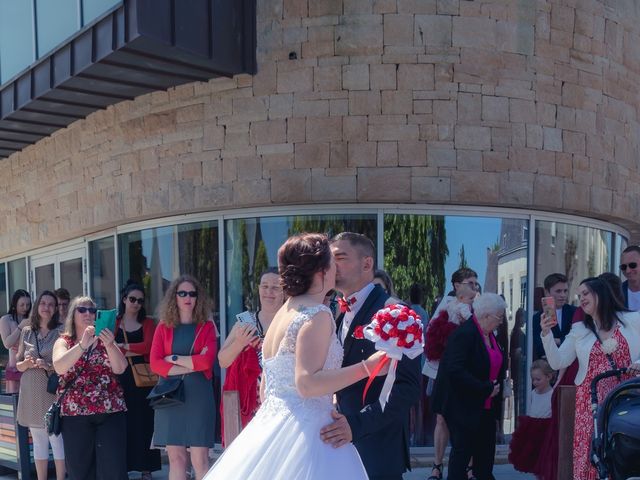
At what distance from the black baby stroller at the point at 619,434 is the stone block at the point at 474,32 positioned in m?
4.37

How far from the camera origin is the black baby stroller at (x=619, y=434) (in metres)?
4.35

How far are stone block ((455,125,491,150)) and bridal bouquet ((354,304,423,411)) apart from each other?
4.80 metres

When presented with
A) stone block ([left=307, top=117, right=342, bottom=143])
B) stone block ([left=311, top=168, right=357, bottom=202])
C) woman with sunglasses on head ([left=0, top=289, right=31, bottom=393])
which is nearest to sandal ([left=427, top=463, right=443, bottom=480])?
stone block ([left=311, top=168, right=357, bottom=202])

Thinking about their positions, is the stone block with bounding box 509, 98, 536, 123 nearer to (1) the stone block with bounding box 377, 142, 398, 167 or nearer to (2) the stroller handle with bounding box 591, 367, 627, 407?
(1) the stone block with bounding box 377, 142, 398, 167

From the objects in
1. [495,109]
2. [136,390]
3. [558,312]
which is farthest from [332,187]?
[136,390]

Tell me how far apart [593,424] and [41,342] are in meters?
4.88

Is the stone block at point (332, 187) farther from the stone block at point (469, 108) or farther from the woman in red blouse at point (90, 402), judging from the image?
the woman in red blouse at point (90, 402)

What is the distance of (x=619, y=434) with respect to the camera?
4.43 metres

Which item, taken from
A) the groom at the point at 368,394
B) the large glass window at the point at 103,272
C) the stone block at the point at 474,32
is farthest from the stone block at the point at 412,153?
the large glass window at the point at 103,272

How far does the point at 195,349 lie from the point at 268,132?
2.88 m

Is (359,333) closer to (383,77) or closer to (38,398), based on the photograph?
(38,398)

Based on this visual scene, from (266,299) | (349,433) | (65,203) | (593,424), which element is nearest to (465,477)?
(593,424)

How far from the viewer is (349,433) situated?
3377 mm

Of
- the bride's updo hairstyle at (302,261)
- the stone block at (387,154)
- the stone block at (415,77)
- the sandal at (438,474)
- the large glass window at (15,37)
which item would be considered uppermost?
the large glass window at (15,37)
